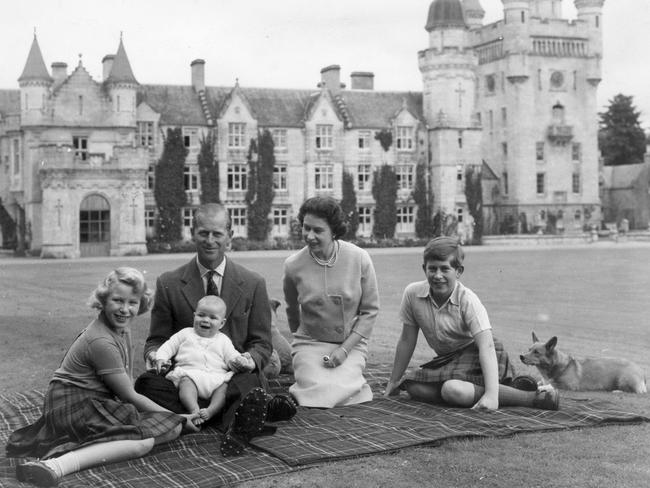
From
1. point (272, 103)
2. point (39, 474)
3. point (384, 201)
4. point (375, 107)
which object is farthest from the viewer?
point (375, 107)

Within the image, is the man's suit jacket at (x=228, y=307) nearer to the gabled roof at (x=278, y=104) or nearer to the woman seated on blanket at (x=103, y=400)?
the woman seated on blanket at (x=103, y=400)

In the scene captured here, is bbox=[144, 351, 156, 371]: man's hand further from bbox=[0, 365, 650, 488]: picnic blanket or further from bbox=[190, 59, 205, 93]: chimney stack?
bbox=[190, 59, 205, 93]: chimney stack

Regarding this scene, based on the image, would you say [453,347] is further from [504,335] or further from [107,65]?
[107,65]

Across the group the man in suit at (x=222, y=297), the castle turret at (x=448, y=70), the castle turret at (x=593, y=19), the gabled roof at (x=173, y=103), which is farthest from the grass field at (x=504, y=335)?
the castle turret at (x=593, y=19)

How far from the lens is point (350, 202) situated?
55219 mm

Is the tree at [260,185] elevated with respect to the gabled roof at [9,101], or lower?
lower

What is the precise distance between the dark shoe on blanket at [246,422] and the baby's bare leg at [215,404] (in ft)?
1.12

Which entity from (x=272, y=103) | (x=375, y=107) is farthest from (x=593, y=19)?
(x=272, y=103)

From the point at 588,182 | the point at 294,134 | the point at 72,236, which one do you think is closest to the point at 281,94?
the point at 294,134

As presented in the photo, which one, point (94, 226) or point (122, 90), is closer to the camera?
point (94, 226)

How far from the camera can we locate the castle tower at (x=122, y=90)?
159 feet

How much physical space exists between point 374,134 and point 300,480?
169 feet

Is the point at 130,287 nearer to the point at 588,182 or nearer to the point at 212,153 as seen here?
the point at 212,153

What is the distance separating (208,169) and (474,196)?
57.3 ft
